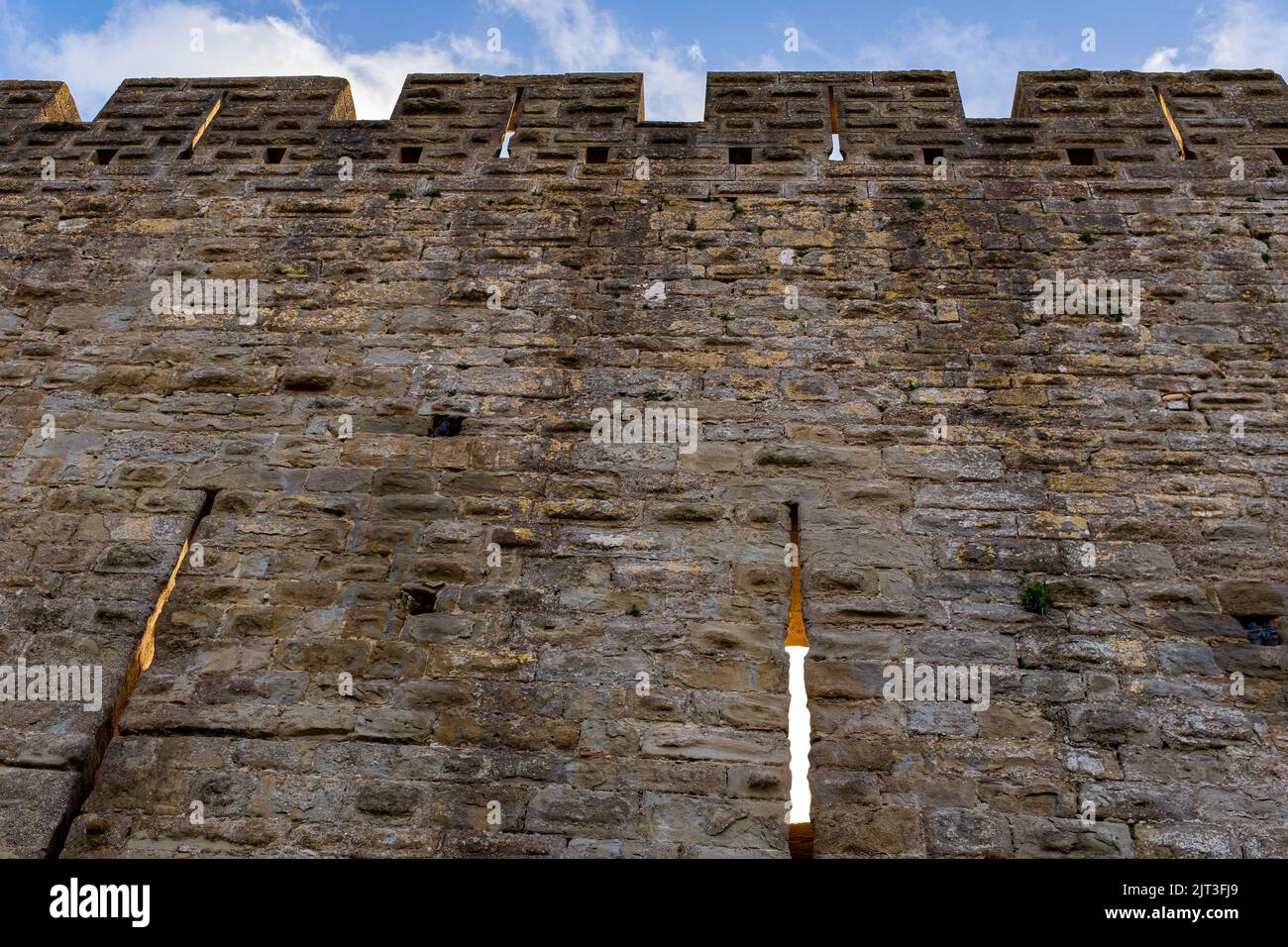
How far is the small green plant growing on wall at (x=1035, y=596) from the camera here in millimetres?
4020

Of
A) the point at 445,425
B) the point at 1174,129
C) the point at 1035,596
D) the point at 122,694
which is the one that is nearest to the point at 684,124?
the point at 445,425

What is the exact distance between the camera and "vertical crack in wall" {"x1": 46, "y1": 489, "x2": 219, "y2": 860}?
357 centimetres

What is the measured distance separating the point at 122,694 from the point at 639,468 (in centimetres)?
217

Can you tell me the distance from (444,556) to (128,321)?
2.23m

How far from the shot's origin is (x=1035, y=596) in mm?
4039

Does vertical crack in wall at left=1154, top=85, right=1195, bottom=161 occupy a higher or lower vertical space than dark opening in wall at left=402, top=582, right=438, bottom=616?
higher

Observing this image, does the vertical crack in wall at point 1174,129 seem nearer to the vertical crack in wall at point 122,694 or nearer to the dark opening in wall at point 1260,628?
the dark opening in wall at point 1260,628

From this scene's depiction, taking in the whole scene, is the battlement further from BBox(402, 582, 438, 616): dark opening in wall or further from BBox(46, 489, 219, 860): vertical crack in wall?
BBox(402, 582, 438, 616): dark opening in wall

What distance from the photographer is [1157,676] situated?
152 inches

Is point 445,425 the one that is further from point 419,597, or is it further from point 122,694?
point 122,694

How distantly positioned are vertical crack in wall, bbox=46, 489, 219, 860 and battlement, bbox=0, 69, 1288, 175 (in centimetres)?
258

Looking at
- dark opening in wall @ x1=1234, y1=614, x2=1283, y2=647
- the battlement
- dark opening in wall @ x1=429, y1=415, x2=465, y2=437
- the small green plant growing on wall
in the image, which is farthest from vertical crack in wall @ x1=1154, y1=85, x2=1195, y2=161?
dark opening in wall @ x1=429, y1=415, x2=465, y2=437
